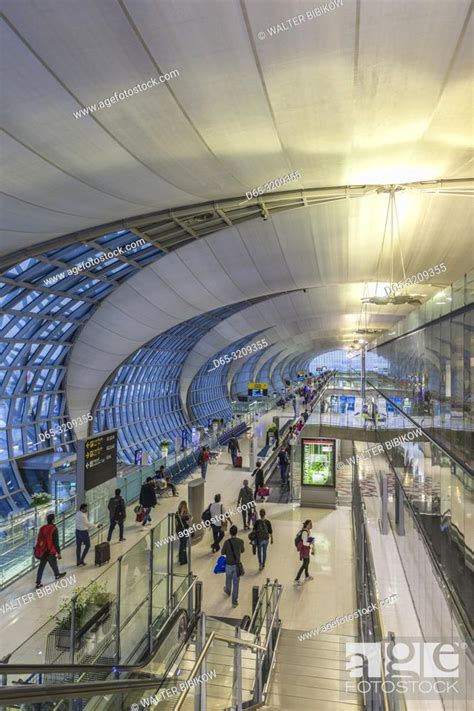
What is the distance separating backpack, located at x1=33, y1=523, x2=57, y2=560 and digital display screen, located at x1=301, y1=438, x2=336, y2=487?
9.79 meters

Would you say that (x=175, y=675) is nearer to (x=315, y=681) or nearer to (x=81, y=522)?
(x=315, y=681)

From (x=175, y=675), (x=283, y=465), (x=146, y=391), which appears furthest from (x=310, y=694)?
(x=146, y=391)

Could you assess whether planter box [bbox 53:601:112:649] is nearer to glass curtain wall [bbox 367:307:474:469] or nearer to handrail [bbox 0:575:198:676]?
handrail [bbox 0:575:198:676]

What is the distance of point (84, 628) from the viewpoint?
5.33m

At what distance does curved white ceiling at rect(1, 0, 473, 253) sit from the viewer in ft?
22.1

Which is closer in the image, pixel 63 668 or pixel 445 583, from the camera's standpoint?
pixel 63 668

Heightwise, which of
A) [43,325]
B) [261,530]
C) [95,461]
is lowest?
[261,530]

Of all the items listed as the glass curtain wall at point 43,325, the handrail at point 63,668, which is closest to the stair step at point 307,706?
the handrail at point 63,668

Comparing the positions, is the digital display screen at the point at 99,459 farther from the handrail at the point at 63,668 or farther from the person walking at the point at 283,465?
the person walking at the point at 283,465

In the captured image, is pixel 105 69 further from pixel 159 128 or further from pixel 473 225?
pixel 473 225

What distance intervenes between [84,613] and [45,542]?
3.22m

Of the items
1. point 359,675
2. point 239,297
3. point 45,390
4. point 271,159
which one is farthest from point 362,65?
point 45,390

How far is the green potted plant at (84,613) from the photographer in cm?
508

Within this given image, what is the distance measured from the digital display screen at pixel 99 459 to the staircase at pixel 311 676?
5.07 m
